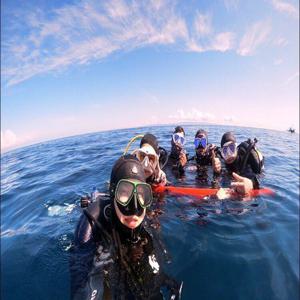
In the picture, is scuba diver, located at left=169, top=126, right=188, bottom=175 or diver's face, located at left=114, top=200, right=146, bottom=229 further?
scuba diver, located at left=169, top=126, right=188, bottom=175

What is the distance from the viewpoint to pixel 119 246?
112 inches

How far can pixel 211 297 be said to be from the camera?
3055 millimetres

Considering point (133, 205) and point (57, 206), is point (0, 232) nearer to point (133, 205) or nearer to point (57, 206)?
point (57, 206)

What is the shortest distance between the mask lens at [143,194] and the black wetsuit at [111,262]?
42 cm

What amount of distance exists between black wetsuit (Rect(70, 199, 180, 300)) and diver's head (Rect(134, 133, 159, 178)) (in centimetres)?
219

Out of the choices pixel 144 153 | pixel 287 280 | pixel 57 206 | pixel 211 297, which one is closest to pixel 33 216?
pixel 57 206

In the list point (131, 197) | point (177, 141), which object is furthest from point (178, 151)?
point (131, 197)

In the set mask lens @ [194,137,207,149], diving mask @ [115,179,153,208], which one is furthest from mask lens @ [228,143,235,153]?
diving mask @ [115,179,153,208]

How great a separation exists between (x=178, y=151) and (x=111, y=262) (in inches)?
209

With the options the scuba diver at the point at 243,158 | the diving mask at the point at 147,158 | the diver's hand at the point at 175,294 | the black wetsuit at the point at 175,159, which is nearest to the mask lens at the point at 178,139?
the black wetsuit at the point at 175,159

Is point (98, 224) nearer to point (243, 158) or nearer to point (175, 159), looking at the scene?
point (243, 158)

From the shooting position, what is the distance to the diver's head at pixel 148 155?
520 centimetres

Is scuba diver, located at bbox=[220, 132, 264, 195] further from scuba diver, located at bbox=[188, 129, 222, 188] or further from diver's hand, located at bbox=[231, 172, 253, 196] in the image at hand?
scuba diver, located at bbox=[188, 129, 222, 188]

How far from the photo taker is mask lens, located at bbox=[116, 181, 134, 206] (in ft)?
8.86
